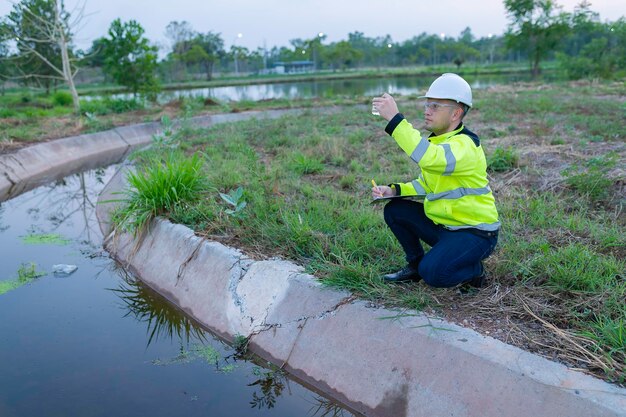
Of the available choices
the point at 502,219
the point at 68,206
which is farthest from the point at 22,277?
the point at 502,219

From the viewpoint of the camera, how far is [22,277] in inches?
212

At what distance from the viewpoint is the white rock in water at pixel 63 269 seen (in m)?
5.55

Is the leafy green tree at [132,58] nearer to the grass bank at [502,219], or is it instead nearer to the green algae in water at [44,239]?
A: the grass bank at [502,219]

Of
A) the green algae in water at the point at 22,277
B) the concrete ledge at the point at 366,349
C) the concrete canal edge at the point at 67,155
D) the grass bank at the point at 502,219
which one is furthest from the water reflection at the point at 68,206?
the concrete ledge at the point at 366,349

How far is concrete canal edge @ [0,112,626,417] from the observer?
2.69 metres

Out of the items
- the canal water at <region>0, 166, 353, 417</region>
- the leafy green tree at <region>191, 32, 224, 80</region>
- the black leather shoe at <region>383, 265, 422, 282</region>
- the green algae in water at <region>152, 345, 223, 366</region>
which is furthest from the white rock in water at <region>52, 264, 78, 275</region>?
the leafy green tree at <region>191, 32, 224, 80</region>

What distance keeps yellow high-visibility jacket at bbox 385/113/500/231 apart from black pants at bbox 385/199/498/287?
0.09m

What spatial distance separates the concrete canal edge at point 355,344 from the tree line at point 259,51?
1275cm

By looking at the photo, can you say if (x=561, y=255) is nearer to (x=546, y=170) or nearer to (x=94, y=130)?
(x=546, y=170)

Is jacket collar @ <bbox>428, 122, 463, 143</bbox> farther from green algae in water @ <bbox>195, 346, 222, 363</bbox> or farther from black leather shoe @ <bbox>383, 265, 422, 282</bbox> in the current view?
green algae in water @ <bbox>195, 346, 222, 363</bbox>

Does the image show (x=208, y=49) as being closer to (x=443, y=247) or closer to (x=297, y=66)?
(x=297, y=66)

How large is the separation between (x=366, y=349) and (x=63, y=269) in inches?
145

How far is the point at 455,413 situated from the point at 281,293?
1.64 metres

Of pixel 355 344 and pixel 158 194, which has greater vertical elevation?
pixel 158 194
